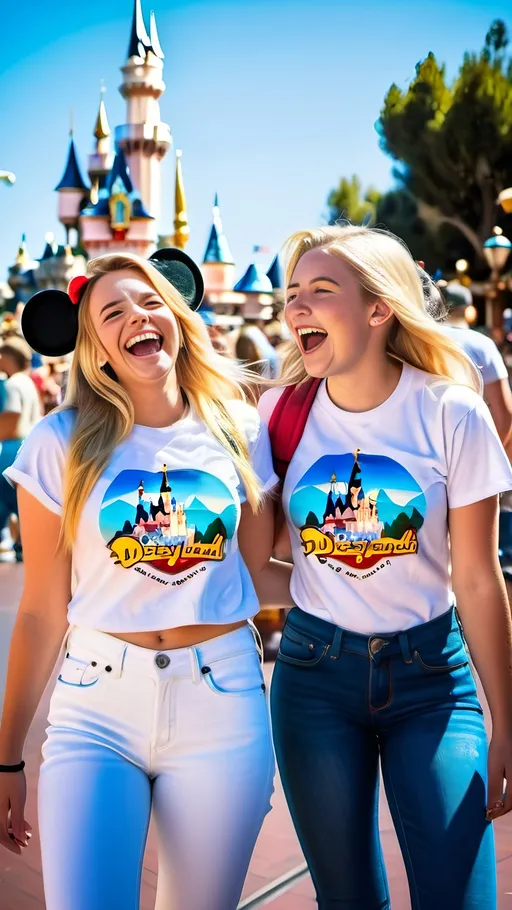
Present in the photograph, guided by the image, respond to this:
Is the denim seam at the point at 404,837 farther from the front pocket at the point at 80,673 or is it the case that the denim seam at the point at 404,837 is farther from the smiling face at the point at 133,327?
the smiling face at the point at 133,327

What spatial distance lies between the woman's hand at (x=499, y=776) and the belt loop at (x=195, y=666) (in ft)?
2.10

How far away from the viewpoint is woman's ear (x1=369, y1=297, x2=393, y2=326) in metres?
2.36

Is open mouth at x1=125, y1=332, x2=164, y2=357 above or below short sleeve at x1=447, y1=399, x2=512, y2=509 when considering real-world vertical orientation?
above

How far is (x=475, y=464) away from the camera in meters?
2.16

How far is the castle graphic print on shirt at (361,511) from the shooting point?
2.17m

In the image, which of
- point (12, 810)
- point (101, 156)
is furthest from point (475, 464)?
point (101, 156)

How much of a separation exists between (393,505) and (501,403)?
6.71ft

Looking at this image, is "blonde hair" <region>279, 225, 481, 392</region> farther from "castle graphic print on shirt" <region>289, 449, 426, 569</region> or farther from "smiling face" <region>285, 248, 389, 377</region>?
"castle graphic print on shirt" <region>289, 449, 426, 569</region>

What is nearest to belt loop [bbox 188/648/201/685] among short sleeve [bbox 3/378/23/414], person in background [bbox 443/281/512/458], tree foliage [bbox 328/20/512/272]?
person in background [bbox 443/281/512/458]

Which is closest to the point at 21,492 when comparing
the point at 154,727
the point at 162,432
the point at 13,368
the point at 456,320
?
the point at 162,432

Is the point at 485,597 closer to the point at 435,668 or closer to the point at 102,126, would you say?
the point at 435,668

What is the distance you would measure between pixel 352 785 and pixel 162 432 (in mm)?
863

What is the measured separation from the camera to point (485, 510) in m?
2.17

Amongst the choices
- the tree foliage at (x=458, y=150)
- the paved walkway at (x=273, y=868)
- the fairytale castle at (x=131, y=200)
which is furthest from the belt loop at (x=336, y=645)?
the tree foliage at (x=458, y=150)
